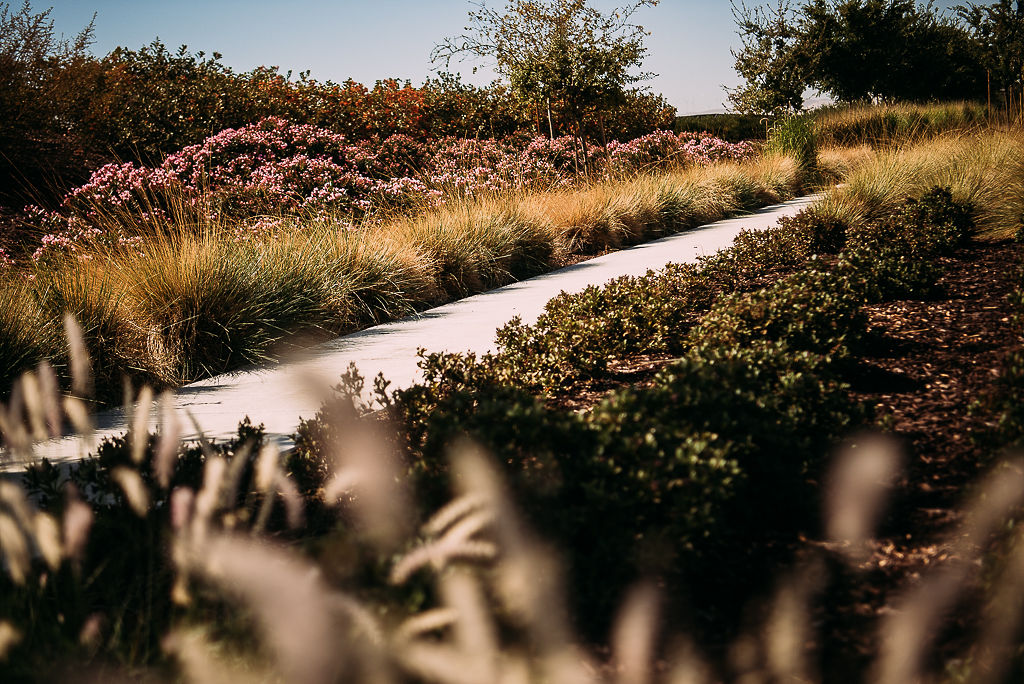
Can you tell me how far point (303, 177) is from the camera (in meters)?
9.83

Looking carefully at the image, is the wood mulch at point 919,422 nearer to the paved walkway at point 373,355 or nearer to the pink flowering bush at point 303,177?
the paved walkway at point 373,355

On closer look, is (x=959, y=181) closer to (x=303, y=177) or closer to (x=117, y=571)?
(x=303, y=177)

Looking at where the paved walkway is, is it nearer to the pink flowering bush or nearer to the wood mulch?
the wood mulch

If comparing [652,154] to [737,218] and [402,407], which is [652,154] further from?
[402,407]

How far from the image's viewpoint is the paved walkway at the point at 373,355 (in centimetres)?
337

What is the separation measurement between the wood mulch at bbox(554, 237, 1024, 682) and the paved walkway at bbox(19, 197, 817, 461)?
1283 millimetres

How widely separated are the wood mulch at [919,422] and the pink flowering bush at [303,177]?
5055mm

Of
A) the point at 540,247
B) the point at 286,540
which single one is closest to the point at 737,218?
the point at 540,247

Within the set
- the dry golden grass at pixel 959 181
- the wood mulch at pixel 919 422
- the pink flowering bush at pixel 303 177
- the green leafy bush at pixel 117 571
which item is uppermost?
the pink flowering bush at pixel 303 177

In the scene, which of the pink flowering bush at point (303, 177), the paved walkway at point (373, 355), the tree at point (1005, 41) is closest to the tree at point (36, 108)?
the pink flowering bush at point (303, 177)

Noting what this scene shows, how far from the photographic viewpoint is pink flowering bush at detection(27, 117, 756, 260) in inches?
270

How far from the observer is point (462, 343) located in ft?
15.5

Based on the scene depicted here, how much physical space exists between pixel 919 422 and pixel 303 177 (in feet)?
28.5

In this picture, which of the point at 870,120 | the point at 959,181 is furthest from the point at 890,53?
the point at 959,181
